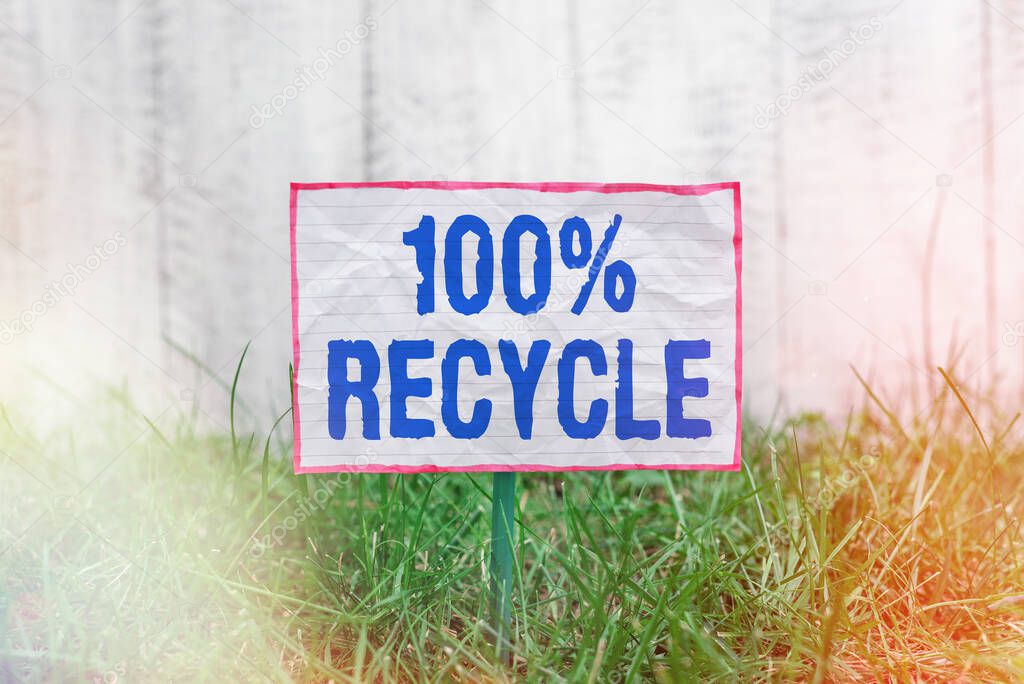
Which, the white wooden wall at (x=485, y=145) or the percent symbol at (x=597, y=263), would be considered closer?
the percent symbol at (x=597, y=263)

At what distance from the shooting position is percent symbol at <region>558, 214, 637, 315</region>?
894 millimetres

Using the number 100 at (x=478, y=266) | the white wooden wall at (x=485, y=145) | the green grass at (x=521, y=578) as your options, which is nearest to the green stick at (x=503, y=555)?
the green grass at (x=521, y=578)

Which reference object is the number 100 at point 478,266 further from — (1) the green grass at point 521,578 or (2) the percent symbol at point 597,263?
(1) the green grass at point 521,578

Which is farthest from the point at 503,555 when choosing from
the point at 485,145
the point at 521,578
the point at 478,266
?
the point at 485,145

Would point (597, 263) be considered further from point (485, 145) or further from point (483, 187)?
point (485, 145)

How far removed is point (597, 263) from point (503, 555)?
377 mm

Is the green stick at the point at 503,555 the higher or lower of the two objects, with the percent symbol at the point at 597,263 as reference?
lower

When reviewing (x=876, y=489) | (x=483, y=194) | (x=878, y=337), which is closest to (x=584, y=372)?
(x=483, y=194)

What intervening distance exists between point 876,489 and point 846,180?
0.68m

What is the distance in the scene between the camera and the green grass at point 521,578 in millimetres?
854

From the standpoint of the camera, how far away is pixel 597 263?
893 millimetres

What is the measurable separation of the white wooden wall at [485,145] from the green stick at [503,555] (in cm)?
77

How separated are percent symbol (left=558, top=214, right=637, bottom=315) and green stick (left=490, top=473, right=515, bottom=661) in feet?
0.84

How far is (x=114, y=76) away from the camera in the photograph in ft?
4.94
